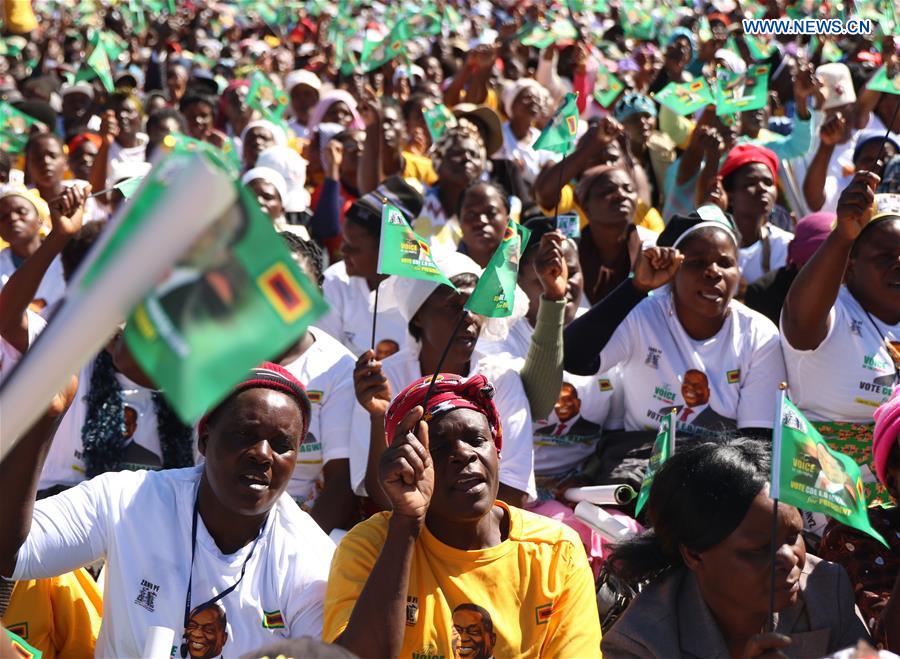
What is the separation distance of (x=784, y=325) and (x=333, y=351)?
1.75 metres

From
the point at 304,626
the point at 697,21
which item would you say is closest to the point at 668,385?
the point at 304,626

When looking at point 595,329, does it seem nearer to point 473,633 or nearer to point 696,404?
point 696,404

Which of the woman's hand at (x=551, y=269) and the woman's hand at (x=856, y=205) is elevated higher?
the woman's hand at (x=856, y=205)

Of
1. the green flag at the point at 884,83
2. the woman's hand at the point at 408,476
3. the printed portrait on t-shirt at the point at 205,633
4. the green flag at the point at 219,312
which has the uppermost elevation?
the green flag at the point at 219,312

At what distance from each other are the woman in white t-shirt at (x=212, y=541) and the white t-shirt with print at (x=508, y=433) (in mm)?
1056

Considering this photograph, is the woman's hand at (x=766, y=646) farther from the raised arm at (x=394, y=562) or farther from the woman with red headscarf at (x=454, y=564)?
the raised arm at (x=394, y=562)

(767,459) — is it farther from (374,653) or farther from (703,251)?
(703,251)

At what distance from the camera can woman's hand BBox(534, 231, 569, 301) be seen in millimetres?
4406

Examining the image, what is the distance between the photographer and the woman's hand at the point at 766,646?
2496 mm

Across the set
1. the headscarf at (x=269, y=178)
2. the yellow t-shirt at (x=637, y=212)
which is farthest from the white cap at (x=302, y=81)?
the yellow t-shirt at (x=637, y=212)

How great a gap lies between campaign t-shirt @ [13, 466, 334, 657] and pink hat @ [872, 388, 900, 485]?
5.10ft

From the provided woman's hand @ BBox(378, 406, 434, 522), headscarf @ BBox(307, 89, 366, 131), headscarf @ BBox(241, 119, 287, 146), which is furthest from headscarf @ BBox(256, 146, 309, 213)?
woman's hand @ BBox(378, 406, 434, 522)

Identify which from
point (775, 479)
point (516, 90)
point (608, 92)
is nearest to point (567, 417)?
point (775, 479)

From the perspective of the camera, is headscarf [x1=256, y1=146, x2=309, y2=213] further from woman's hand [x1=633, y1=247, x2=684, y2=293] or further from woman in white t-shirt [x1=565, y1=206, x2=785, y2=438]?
woman's hand [x1=633, y1=247, x2=684, y2=293]
